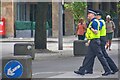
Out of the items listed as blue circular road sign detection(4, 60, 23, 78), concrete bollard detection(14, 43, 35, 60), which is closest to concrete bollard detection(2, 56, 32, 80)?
blue circular road sign detection(4, 60, 23, 78)

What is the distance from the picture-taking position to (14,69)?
428 inches

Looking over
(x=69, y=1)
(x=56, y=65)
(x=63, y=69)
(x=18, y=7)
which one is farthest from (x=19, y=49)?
(x=18, y=7)

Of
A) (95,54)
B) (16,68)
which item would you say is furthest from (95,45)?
(16,68)

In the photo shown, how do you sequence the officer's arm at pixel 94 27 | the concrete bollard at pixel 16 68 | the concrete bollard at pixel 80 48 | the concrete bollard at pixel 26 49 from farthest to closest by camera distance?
the concrete bollard at pixel 80 48, the concrete bollard at pixel 26 49, the officer's arm at pixel 94 27, the concrete bollard at pixel 16 68

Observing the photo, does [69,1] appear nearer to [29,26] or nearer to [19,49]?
[29,26]

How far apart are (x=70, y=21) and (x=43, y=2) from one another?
1878 centimetres

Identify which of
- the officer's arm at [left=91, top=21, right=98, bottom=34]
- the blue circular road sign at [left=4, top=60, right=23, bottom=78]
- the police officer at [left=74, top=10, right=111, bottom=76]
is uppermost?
the officer's arm at [left=91, top=21, right=98, bottom=34]

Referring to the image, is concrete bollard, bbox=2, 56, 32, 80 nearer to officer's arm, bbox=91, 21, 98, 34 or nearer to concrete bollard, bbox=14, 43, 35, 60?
officer's arm, bbox=91, 21, 98, 34

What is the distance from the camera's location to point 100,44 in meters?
12.1

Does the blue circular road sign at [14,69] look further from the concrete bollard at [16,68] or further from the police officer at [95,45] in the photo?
the police officer at [95,45]

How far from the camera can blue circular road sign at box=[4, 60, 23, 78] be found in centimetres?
1087

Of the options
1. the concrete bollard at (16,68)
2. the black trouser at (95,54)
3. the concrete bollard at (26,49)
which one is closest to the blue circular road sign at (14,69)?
the concrete bollard at (16,68)

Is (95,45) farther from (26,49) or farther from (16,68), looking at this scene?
(26,49)

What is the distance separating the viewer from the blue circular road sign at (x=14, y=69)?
10.9m
